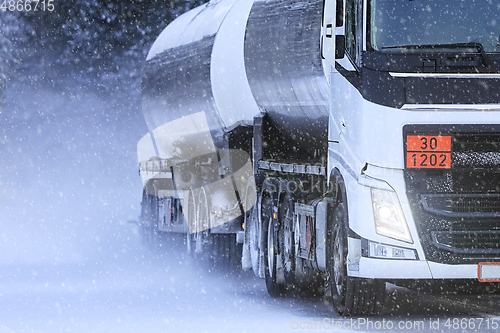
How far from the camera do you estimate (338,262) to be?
26.8ft

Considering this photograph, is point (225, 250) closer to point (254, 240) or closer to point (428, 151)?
point (254, 240)

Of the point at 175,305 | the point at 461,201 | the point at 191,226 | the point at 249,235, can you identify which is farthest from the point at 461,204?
the point at 191,226

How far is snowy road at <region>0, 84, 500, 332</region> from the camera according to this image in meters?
8.23

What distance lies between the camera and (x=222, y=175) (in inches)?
509

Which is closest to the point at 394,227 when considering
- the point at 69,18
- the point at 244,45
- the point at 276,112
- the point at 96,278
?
the point at 276,112

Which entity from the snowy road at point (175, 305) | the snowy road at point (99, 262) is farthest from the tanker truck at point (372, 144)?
the snowy road at point (99, 262)

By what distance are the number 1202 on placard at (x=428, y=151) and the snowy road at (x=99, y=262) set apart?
54.6 inches

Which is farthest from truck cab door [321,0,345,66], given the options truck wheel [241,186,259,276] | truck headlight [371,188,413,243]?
truck wheel [241,186,259,276]

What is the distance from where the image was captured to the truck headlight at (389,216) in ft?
23.9

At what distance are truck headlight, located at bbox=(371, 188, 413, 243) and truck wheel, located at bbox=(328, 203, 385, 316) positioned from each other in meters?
0.54

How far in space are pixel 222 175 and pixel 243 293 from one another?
248 cm

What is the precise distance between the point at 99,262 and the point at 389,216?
775 centimetres

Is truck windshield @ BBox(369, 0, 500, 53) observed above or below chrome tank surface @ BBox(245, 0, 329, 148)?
above

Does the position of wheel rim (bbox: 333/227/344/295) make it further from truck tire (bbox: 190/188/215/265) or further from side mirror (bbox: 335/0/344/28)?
truck tire (bbox: 190/188/215/265)
